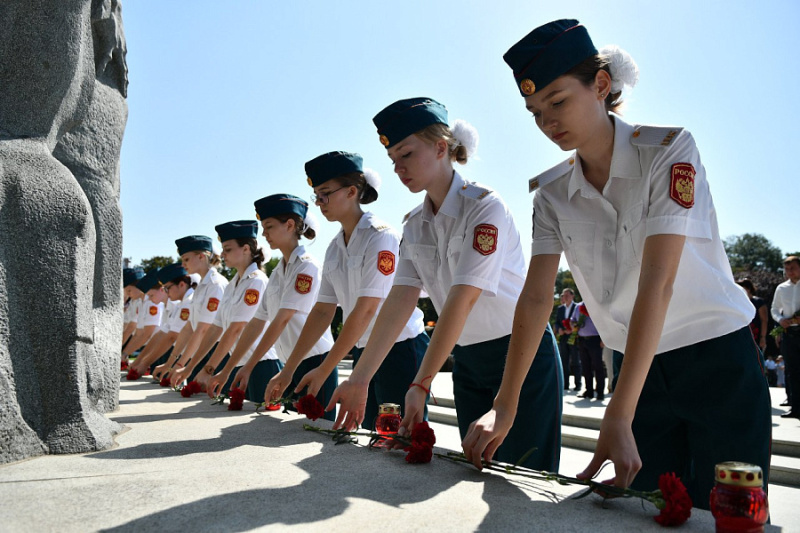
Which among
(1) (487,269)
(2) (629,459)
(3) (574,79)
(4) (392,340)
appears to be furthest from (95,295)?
(2) (629,459)

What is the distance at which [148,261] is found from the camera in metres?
36.0

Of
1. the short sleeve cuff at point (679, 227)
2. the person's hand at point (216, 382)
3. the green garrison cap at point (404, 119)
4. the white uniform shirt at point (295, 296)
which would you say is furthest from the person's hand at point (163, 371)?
the short sleeve cuff at point (679, 227)

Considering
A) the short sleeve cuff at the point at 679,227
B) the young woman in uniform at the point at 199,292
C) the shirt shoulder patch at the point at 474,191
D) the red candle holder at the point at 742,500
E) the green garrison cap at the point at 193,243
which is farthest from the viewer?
the green garrison cap at the point at 193,243

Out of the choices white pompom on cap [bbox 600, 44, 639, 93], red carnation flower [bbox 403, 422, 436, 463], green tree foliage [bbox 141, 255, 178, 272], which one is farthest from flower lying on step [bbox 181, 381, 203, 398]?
green tree foliage [bbox 141, 255, 178, 272]

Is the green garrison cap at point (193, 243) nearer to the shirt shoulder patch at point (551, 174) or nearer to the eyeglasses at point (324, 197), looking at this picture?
the eyeglasses at point (324, 197)

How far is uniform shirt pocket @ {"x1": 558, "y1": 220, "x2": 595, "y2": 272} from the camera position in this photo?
2.22 metres

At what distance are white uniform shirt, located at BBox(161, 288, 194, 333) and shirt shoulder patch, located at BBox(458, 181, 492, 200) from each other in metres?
6.90

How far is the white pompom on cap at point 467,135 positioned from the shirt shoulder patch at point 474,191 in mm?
256

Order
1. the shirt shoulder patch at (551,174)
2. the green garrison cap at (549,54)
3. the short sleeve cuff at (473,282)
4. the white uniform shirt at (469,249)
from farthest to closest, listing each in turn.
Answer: the white uniform shirt at (469,249), the short sleeve cuff at (473,282), the shirt shoulder patch at (551,174), the green garrison cap at (549,54)

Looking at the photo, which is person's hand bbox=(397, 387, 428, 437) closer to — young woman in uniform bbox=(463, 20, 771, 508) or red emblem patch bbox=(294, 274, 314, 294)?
young woman in uniform bbox=(463, 20, 771, 508)

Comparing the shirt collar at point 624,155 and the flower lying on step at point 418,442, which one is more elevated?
the shirt collar at point 624,155

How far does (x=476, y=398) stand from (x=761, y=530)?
177 cm

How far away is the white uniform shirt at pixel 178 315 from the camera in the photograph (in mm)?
9383

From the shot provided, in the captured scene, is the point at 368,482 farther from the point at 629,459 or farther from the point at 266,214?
the point at 266,214
